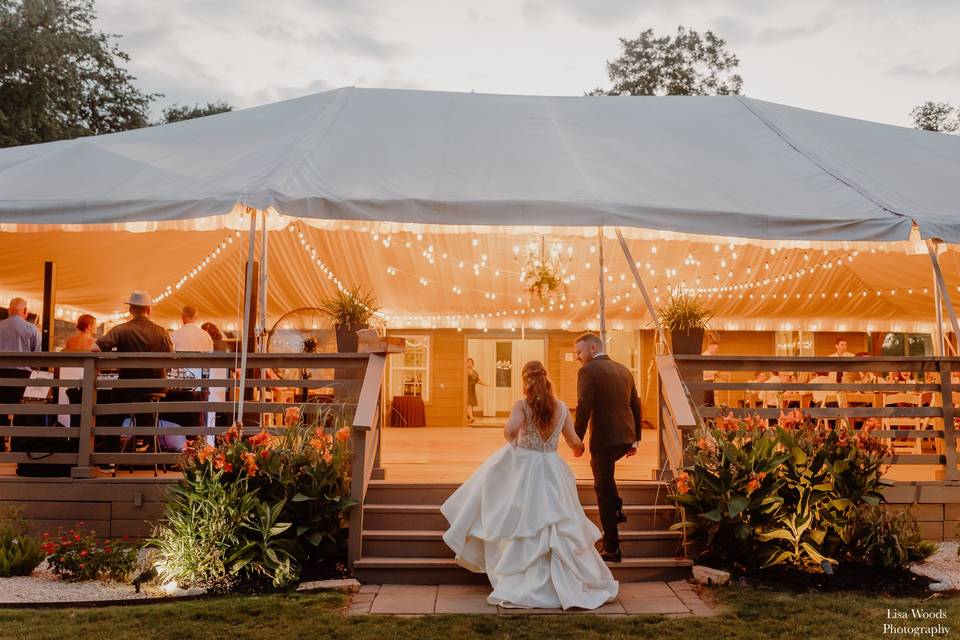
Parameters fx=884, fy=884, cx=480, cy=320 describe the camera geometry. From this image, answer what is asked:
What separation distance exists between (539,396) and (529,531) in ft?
2.48

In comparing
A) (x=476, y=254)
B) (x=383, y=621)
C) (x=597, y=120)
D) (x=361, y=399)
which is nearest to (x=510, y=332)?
(x=476, y=254)

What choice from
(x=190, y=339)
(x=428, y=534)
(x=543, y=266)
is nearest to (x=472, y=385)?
(x=543, y=266)

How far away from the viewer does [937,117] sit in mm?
24734

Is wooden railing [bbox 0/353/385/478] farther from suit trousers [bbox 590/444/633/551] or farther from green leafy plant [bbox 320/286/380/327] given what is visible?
suit trousers [bbox 590/444/633/551]

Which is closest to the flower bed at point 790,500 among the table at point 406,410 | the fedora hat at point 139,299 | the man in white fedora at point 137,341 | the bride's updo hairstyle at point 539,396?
the bride's updo hairstyle at point 539,396

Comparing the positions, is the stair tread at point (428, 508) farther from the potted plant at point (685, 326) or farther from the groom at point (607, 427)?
the potted plant at point (685, 326)

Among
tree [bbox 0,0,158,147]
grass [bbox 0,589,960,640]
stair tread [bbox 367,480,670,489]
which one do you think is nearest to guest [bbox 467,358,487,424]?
stair tread [bbox 367,480,670,489]

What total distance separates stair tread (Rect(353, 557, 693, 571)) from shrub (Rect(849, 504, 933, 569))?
1074mm

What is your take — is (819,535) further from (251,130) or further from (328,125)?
(251,130)

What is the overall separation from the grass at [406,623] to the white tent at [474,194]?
2838 millimetres

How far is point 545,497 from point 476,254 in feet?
20.0

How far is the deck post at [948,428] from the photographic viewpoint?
657 centimetres

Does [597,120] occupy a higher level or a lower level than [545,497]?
higher

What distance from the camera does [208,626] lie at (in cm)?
431
